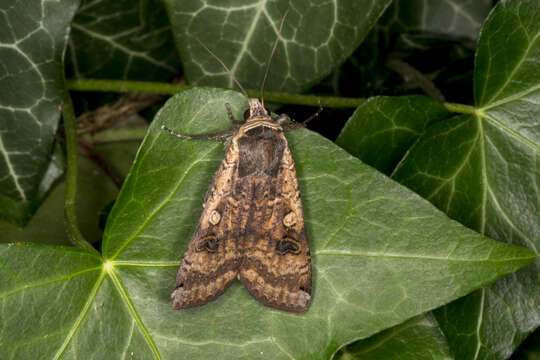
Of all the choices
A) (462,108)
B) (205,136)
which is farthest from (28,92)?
(462,108)

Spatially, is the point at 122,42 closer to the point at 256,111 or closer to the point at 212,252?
the point at 256,111

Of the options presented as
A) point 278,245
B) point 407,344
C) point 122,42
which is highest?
point 122,42

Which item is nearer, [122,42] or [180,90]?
[180,90]

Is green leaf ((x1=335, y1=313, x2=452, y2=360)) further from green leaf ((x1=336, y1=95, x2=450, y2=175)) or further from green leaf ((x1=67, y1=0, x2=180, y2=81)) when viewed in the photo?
green leaf ((x1=67, y1=0, x2=180, y2=81))

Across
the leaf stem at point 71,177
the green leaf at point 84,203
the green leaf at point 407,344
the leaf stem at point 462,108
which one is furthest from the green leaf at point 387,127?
the green leaf at point 84,203

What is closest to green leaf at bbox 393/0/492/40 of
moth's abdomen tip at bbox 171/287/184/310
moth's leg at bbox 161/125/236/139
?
moth's leg at bbox 161/125/236/139

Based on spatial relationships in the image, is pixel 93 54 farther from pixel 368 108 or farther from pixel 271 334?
pixel 271 334
